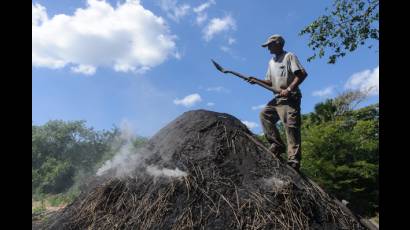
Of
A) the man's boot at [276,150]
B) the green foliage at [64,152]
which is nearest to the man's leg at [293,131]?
the man's boot at [276,150]

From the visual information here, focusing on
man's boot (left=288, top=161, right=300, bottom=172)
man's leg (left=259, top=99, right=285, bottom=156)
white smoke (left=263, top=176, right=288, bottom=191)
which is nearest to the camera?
white smoke (left=263, top=176, right=288, bottom=191)

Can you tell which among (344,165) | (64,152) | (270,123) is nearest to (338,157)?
(344,165)

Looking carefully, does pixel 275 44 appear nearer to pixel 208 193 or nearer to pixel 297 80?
pixel 297 80

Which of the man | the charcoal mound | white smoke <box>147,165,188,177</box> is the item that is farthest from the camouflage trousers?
white smoke <box>147,165,188,177</box>

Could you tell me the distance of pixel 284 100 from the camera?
6441mm

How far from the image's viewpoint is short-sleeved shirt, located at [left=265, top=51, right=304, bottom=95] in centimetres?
645

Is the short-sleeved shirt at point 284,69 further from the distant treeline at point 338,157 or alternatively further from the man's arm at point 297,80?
the distant treeline at point 338,157

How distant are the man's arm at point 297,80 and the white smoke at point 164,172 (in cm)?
204

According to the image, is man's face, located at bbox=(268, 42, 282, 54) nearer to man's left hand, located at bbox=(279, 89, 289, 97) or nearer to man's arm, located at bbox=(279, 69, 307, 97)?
man's arm, located at bbox=(279, 69, 307, 97)

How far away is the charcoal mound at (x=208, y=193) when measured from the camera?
16.7ft

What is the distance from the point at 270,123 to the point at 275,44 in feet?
4.09
